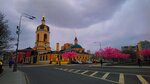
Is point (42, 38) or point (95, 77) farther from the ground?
point (42, 38)

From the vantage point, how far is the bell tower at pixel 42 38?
338 ft

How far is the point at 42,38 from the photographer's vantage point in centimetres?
10331

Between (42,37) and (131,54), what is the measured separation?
5762 centimetres

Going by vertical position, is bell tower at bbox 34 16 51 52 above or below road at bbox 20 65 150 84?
above

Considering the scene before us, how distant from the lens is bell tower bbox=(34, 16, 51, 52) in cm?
10316

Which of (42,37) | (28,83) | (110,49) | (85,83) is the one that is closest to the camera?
(85,83)

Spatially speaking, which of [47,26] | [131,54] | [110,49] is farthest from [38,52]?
[131,54]

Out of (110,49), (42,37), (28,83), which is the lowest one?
(28,83)

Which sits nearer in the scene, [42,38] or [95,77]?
[95,77]

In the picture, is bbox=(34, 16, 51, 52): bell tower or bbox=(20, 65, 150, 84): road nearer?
bbox=(20, 65, 150, 84): road

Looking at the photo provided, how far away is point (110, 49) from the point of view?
3243 inches

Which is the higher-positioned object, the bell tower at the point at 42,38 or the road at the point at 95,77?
the bell tower at the point at 42,38

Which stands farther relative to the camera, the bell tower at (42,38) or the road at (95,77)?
the bell tower at (42,38)

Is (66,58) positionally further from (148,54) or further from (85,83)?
(85,83)
